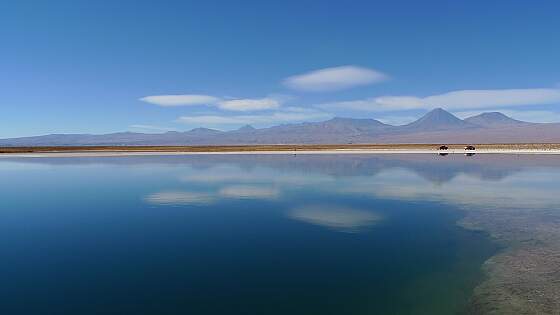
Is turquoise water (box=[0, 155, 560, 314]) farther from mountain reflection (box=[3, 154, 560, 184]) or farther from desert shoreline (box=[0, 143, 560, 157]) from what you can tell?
desert shoreline (box=[0, 143, 560, 157])

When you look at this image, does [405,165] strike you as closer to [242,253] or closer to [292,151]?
[242,253]

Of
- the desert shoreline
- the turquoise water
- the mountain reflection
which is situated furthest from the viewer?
the desert shoreline

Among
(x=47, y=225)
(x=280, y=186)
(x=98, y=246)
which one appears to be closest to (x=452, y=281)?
(x=98, y=246)

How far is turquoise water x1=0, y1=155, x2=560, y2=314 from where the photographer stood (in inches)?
389

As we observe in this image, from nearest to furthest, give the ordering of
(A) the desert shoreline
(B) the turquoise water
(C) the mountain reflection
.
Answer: (B) the turquoise water → (C) the mountain reflection → (A) the desert shoreline

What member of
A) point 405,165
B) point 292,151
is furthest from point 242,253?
point 292,151

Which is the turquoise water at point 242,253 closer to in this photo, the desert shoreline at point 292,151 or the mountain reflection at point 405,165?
the mountain reflection at point 405,165

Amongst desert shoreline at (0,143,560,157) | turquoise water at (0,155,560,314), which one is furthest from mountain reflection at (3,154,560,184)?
desert shoreline at (0,143,560,157)

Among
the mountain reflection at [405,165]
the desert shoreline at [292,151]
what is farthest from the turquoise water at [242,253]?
the desert shoreline at [292,151]

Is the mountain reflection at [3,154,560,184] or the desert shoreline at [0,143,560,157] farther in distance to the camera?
the desert shoreline at [0,143,560,157]

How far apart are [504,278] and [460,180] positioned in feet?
82.8

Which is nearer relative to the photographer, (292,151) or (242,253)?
(242,253)

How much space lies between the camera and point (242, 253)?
13.7 meters

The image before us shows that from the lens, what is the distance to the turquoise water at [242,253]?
9883mm
